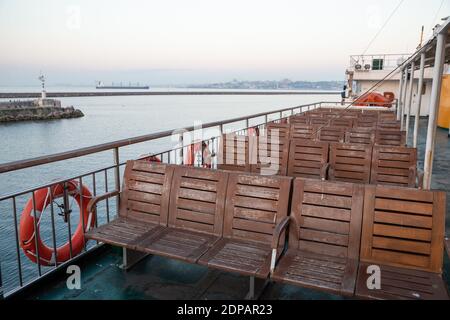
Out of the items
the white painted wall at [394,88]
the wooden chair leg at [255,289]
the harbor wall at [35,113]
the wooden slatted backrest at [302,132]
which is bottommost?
the harbor wall at [35,113]

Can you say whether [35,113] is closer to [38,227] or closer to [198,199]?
[38,227]

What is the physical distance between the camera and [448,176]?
6.83m

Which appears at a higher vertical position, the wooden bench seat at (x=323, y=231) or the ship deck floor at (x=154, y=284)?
the wooden bench seat at (x=323, y=231)

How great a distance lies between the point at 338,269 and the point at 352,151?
7.18 ft

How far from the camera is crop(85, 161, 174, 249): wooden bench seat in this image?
3.10 metres

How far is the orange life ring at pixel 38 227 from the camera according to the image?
10.3 feet

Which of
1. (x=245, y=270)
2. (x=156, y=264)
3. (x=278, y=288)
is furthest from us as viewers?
(x=156, y=264)

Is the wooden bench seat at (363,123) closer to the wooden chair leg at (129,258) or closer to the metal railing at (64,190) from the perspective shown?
the metal railing at (64,190)

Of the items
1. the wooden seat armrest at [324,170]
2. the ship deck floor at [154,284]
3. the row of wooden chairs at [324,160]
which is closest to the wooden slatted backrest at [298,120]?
the row of wooden chairs at [324,160]

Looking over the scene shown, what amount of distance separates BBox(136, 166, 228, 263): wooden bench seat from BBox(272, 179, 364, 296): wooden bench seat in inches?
24.0

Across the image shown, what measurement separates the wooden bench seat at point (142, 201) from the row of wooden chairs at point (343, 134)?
3316 millimetres

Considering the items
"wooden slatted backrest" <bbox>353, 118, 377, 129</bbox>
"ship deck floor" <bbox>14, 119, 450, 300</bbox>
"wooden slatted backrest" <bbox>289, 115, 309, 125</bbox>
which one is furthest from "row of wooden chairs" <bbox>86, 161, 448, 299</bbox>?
"wooden slatted backrest" <bbox>289, 115, 309, 125</bbox>
